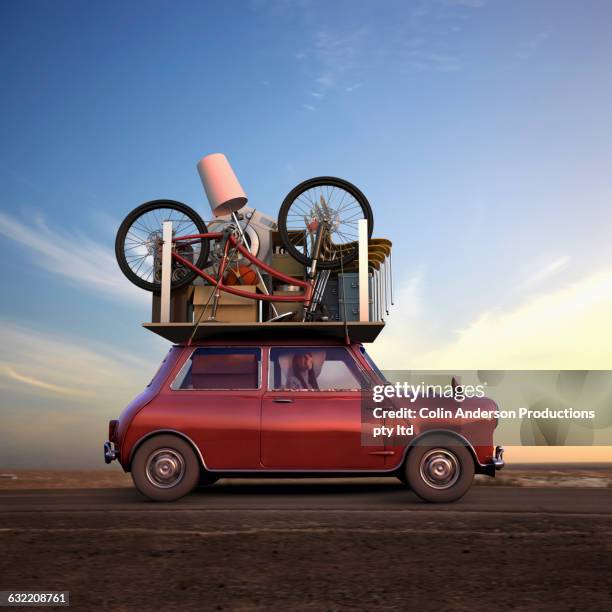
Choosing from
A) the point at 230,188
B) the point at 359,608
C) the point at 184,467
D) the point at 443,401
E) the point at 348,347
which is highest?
the point at 230,188

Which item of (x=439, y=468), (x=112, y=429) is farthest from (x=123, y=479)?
(x=439, y=468)

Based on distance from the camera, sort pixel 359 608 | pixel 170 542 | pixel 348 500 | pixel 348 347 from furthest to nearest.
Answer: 1. pixel 348 347
2. pixel 348 500
3. pixel 170 542
4. pixel 359 608

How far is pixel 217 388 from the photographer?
A: 8.79 m

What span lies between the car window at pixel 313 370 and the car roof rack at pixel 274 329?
0.21 meters

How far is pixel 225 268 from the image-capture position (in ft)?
34.3

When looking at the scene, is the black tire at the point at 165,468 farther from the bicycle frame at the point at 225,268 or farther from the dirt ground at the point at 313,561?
the bicycle frame at the point at 225,268

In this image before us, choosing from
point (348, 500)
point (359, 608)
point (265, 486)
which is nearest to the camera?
point (359, 608)

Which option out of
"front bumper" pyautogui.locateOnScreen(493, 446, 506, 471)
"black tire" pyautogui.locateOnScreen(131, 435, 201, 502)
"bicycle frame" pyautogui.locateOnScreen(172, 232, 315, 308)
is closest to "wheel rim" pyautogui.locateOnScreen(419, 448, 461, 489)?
"front bumper" pyautogui.locateOnScreen(493, 446, 506, 471)

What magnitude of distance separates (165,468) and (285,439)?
1.37 metres

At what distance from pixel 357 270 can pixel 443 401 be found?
247 cm

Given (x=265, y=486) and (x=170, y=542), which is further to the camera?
(x=265, y=486)

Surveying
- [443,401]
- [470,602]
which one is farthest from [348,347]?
[470,602]

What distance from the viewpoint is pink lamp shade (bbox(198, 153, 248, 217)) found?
10555 mm

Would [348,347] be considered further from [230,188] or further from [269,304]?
[230,188]
